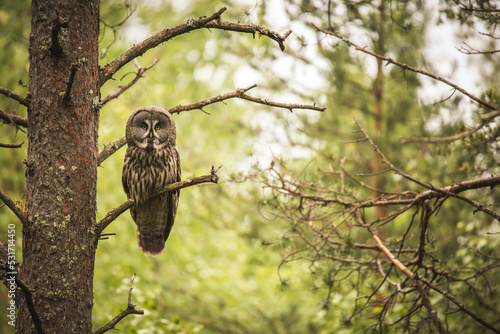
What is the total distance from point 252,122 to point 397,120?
2.14 m

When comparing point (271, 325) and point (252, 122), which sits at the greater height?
point (252, 122)

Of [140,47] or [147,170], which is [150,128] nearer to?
[147,170]

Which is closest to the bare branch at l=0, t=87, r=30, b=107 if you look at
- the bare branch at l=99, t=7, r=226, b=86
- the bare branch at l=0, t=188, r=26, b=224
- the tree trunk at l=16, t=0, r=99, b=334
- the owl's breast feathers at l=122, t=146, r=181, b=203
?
the tree trunk at l=16, t=0, r=99, b=334

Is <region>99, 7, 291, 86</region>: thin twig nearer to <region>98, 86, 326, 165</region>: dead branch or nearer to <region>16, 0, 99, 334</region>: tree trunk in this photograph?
<region>16, 0, 99, 334</region>: tree trunk

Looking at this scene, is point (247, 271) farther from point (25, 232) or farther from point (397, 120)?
point (25, 232)

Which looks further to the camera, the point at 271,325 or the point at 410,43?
the point at 271,325

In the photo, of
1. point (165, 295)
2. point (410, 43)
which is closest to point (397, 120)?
point (410, 43)

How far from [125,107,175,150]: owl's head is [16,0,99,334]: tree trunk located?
1116mm

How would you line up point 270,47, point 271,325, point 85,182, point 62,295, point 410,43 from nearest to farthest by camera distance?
point 62,295 → point 85,182 → point 410,43 → point 270,47 → point 271,325

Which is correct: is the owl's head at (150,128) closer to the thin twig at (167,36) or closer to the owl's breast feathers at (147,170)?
the owl's breast feathers at (147,170)

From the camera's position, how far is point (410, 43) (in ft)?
19.4

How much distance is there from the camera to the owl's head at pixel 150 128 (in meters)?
3.55

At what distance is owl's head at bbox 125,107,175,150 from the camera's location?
11.6ft

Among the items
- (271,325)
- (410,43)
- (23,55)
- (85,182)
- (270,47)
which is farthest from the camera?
(271,325)
